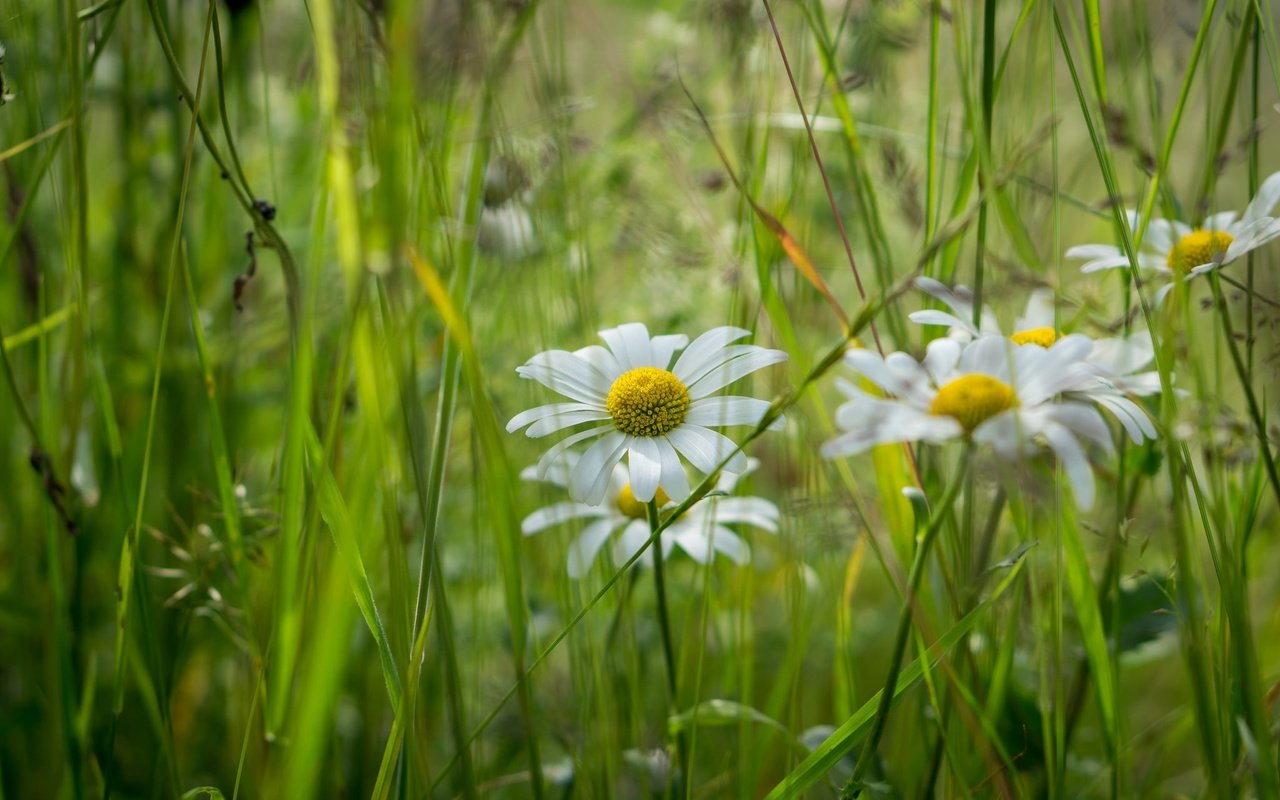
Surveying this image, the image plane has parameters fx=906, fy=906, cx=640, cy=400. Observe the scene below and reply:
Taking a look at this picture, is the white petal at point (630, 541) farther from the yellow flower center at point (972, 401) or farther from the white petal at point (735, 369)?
the yellow flower center at point (972, 401)

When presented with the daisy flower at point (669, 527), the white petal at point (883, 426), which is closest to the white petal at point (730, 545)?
the daisy flower at point (669, 527)

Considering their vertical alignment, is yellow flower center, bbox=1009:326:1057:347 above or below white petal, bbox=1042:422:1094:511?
above

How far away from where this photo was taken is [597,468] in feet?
1.46

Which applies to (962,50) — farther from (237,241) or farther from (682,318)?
(237,241)

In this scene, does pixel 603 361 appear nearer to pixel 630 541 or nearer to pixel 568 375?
pixel 568 375

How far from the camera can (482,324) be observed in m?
0.90

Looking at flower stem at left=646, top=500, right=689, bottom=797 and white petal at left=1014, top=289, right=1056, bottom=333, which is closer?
flower stem at left=646, top=500, right=689, bottom=797

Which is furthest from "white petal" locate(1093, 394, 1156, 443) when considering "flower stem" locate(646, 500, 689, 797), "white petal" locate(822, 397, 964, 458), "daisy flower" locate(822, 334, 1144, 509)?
"flower stem" locate(646, 500, 689, 797)

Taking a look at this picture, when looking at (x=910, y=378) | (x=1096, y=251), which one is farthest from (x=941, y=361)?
(x=1096, y=251)

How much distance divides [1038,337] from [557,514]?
290 mm

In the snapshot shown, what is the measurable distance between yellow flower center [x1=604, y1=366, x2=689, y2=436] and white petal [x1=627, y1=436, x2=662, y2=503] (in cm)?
2

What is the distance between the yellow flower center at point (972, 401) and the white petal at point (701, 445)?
0.10 meters

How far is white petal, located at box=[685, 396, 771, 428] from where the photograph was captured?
0.44 meters

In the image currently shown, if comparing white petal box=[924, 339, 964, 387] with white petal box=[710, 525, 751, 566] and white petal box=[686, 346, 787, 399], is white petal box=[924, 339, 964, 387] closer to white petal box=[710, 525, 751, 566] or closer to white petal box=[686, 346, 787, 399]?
white petal box=[686, 346, 787, 399]
